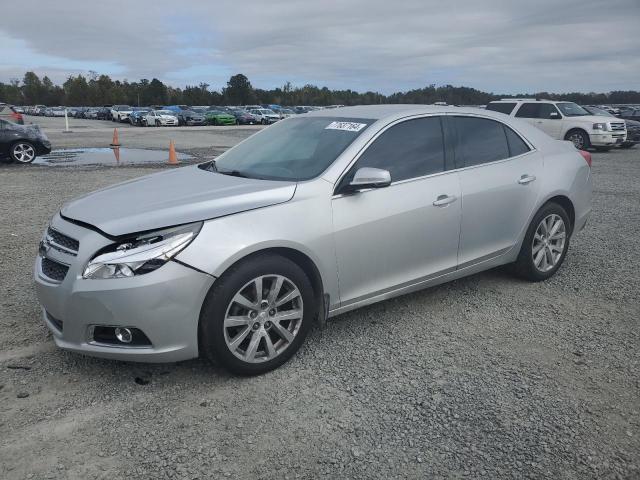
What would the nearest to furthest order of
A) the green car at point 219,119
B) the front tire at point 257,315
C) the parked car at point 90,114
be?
the front tire at point 257,315 → the green car at point 219,119 → the parked car at point 90,114

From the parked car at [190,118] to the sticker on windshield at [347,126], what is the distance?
43487mm

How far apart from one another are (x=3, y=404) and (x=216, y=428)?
127 cm

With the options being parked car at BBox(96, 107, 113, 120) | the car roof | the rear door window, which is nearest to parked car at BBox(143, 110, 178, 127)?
parked car at BBox(96, 107, 113, 120)

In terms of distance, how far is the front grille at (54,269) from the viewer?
3230mm

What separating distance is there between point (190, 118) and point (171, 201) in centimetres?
4517

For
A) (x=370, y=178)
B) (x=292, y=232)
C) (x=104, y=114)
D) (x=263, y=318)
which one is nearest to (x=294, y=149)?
(x=370, y=178)

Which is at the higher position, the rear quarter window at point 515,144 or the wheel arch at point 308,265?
the rear quarter window at point 515,144

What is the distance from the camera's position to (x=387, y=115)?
13.8 feet

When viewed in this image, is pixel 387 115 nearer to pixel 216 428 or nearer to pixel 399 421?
pixel 399 421

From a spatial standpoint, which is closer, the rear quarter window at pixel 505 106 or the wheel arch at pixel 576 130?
the wheel arch at pixel 576 130

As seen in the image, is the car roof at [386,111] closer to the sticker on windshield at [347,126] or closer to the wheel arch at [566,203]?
the sticker on windshield at [347,126]

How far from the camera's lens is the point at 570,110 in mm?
19688

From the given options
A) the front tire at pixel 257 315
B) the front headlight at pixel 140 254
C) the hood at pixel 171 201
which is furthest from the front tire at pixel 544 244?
the front headlight at pixel 140 254

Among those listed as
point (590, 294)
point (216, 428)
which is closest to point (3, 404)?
point (216, 428)
